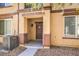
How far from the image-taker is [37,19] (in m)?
5.19

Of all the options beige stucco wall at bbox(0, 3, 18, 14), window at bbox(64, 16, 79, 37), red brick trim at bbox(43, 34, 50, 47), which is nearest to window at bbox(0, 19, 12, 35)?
beige stucco wall at bbox(0, 3, 18, 14)

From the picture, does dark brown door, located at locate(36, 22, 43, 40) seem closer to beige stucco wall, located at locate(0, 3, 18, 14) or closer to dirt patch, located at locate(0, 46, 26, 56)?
dirt patch, located at locate(0, 46, 26, 56)

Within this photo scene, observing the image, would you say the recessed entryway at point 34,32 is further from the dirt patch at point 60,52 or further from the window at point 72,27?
the window at point 72,27

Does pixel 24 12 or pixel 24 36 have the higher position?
pixel 24 12

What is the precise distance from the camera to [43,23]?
17.6 ft

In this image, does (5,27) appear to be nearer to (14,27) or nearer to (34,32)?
(14,27)

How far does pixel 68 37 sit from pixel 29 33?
3.84 feet

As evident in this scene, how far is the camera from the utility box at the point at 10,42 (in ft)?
15.5

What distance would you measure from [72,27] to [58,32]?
44 centimetres

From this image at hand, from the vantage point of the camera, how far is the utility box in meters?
4.73

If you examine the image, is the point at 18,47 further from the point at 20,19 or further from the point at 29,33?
the point at 20,19

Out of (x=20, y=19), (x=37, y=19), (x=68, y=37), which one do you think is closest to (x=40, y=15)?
(x=37, y=19)

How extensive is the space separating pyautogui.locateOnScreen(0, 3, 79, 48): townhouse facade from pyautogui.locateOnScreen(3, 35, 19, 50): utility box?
4.6 inches

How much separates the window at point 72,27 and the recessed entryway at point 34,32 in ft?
2.47
